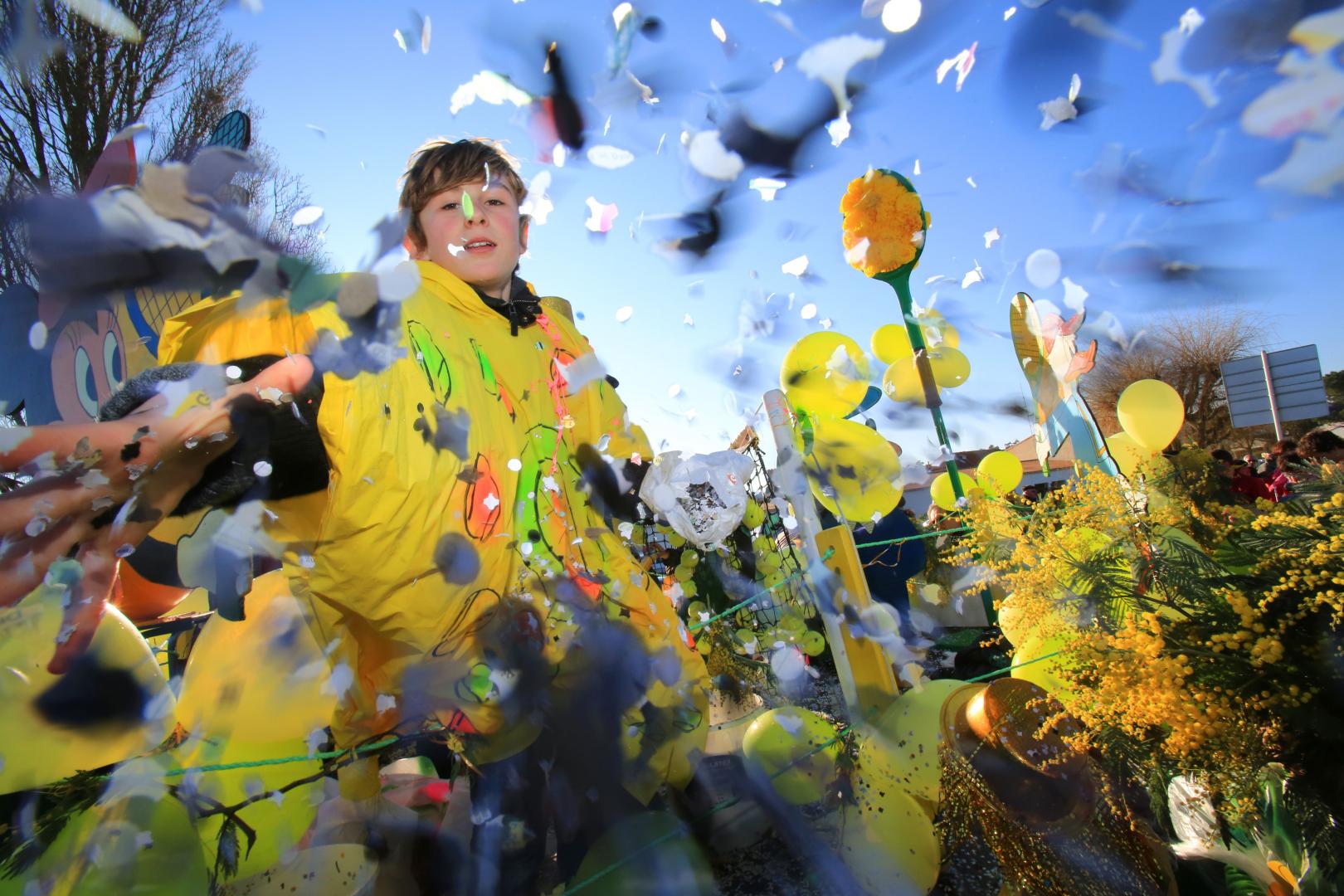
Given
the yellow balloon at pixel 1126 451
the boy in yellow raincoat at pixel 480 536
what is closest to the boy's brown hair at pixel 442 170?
the boy in yellow raincoat at pixel 480 536

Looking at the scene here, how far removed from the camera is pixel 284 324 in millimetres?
1357

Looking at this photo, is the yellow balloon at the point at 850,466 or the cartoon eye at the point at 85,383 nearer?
the cartoon eye at the point at 85,383

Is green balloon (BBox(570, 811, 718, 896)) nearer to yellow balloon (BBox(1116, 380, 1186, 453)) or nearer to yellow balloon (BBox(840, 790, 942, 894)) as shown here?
yellow balloon (BBox(840, 790, 942, 894))

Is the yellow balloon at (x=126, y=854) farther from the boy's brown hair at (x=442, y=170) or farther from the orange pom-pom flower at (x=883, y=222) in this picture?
the orange pom-pom flower at (x=883, y=222)

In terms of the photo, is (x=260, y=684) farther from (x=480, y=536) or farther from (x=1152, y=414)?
(x=1152, y=414)

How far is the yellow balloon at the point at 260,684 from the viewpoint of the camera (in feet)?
5.04

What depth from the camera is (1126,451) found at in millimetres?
3811

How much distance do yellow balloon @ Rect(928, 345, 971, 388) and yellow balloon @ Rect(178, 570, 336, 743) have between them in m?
3.14

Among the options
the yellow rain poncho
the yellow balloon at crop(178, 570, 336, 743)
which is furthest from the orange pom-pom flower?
the yellow balloon at crop(178, 570, 336, 743)

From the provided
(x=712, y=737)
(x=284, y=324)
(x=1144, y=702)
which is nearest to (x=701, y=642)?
(x=712, y=737)

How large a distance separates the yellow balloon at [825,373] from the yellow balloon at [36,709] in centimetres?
233

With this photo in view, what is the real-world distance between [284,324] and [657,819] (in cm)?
139

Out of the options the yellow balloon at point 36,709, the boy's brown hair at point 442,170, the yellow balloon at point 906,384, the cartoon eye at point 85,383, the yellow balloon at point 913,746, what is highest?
the boy's brown hair at point 442,170

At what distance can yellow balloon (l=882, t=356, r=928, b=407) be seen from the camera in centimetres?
368
